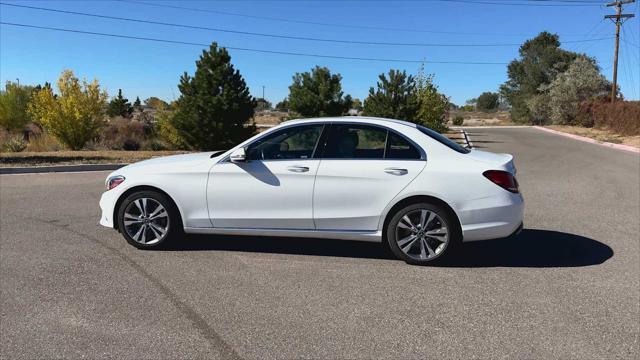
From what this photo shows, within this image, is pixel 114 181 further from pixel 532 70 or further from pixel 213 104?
pixel 532 70

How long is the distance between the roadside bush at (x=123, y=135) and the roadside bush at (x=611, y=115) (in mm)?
30725

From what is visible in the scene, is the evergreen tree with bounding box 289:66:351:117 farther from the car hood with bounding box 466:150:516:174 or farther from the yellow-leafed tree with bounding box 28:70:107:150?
the car hood with bounding box 466:150:516:174

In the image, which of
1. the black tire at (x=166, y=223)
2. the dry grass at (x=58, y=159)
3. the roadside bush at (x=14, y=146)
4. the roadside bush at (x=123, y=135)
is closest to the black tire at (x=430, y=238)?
→ the black tire at (x=166, y=223)

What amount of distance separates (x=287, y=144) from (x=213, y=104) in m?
17.0

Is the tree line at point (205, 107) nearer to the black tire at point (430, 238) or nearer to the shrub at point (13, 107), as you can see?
the shrub at point (13, 107)

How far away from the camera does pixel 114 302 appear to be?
13.8ft

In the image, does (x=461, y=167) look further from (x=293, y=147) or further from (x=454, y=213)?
(x=293, y=147)

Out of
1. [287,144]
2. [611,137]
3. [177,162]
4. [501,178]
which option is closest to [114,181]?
[177,162]

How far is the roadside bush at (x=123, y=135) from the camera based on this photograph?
77.6 feet

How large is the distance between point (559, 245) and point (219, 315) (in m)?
Result: 4.24

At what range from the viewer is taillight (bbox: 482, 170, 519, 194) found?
5.09 meters

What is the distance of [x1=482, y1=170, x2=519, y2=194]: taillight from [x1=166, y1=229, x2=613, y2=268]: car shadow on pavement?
0.84m

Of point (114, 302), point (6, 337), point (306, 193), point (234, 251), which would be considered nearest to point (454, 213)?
point (306, 193)

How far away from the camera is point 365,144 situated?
18.1ft
